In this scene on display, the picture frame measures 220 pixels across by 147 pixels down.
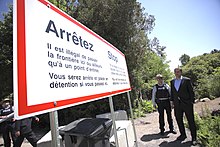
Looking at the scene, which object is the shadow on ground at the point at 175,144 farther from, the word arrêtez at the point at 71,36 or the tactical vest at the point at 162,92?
the word arrêtez at the point at 71,36

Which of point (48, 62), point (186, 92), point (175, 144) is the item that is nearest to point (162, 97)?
point (186, 92)

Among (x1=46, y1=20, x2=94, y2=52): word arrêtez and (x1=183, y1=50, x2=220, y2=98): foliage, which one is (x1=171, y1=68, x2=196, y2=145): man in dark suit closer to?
(x1=46, y1=20, x2=94, y2=52): word arrêtez

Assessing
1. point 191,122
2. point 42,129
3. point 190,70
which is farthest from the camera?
point 190,70

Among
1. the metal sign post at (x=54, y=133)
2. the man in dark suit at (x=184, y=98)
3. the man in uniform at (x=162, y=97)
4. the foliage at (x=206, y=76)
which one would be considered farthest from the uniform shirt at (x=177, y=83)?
the foliage at (x=206, y=76)

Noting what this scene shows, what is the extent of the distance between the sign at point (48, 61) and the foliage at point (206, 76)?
12946mm

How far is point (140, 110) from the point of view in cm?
1074

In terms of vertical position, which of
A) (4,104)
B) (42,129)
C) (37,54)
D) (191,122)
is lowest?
(42,129)

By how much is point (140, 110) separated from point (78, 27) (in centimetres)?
958

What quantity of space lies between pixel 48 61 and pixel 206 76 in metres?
19.4

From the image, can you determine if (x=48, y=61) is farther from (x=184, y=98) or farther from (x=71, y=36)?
(x=184, y=98)

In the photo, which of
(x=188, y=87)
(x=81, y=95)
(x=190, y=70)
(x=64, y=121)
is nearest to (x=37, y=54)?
(x=81, y=95)

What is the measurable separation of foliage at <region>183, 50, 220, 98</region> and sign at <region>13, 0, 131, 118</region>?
12.9m

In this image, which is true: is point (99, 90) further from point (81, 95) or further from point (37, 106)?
point (37, 106)

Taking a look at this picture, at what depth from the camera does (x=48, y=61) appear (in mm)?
1292
